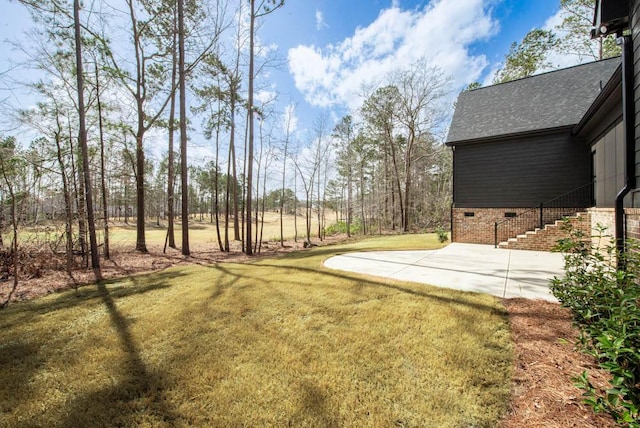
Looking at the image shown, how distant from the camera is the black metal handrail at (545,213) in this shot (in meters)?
8.28

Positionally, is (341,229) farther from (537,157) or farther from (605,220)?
(605,220)

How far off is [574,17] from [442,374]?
19.8 metres

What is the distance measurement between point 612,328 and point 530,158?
32.3ft

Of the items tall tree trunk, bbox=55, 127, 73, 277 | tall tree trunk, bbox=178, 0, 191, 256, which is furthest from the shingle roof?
tall tree trunk, bbox=55, 127, 73, 277

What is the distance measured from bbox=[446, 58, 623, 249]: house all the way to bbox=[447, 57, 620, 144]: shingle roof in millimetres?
28

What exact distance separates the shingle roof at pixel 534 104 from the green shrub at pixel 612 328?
8656 millimetres

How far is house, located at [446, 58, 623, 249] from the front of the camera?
8188 millimetres

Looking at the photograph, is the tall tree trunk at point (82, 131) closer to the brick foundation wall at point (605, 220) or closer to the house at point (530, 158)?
the house at point (530, 158)

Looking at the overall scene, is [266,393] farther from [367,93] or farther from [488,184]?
[367,93]

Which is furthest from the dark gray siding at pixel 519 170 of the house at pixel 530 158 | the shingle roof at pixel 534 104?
the shingle roof at pixel 534 104

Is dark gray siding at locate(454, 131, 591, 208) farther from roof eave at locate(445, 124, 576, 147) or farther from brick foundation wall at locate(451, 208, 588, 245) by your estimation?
brick foundation wall at locate(451, 208, 588, 245)

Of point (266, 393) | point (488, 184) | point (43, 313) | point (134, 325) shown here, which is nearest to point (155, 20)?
point (43, 313)

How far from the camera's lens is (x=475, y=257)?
6828mm

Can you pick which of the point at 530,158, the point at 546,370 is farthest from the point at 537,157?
the point at 546,370
